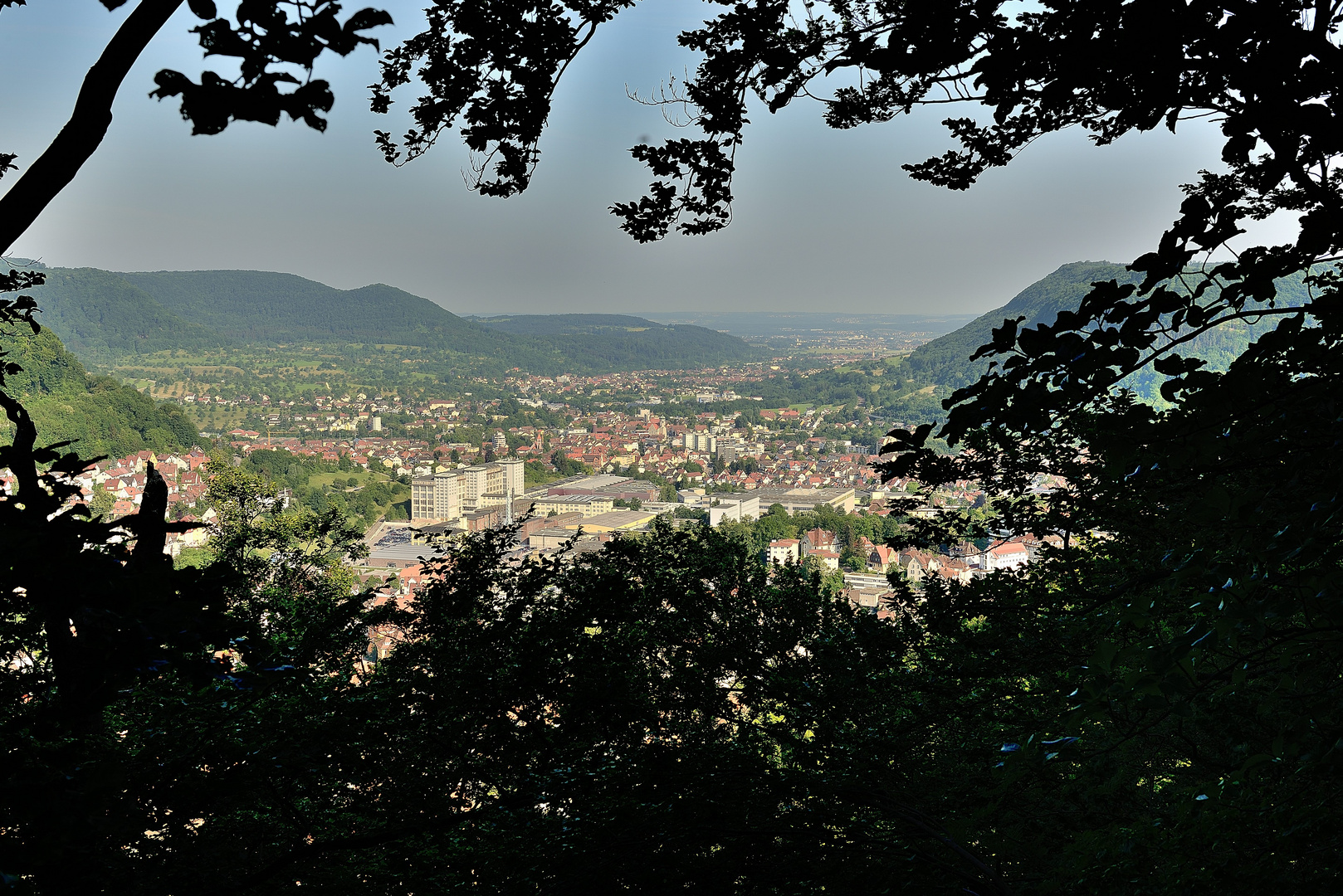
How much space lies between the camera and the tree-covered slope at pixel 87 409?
43.1 metres

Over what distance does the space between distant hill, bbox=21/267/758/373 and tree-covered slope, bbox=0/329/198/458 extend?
72167mm

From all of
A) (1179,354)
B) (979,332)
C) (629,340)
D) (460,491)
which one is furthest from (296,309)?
(1179,354)

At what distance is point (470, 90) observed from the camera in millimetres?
3203

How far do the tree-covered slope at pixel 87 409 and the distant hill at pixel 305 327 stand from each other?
7217 centimetres

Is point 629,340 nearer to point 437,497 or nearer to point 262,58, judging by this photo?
point 437,497

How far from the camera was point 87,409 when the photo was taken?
151 feet

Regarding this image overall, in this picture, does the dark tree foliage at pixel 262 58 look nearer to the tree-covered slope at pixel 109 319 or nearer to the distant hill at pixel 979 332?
the distant hill at pixel 979 332

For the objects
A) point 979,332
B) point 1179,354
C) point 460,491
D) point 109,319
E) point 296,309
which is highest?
point 296,309

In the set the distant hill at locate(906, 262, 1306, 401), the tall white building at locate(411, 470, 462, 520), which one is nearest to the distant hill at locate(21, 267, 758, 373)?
the distant hill at locate(906, 262, 1306, 401)

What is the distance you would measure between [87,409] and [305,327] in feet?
389

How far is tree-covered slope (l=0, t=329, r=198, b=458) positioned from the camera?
4309 centimetres

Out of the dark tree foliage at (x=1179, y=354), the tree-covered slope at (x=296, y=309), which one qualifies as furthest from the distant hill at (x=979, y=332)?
the tree-covered slope at (x=296, y=309)

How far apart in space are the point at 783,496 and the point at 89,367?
288 ft

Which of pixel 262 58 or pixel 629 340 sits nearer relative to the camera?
pixel 262 58
